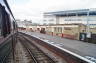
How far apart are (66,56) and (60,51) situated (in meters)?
2.16

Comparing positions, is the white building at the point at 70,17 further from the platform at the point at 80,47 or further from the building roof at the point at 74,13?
the platform at the point at 80,47

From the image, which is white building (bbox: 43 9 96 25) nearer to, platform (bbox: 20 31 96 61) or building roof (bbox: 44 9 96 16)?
building roof (bbox: 44 9 96 16)

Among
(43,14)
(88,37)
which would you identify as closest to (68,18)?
(43,14)

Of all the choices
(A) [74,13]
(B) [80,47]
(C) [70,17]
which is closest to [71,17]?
(C) [70,17]

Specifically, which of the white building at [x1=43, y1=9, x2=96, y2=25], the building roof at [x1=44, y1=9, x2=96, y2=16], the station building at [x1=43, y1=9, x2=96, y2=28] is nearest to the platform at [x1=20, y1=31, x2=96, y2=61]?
the station building at [x1=43, y1=9, x2=96, y2=28]

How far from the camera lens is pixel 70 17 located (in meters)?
82.6

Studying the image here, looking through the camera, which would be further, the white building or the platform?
the white building

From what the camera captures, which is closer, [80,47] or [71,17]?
[80,47]

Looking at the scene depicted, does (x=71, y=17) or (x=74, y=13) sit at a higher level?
(x=74, y=13)

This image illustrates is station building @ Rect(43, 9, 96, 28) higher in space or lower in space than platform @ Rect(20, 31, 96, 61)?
higher

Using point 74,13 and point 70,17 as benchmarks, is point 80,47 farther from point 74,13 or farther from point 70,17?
point 70,17

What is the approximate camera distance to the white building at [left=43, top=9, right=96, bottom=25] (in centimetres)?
7231

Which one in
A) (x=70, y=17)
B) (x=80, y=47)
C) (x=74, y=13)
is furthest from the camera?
(x=70, y=17)

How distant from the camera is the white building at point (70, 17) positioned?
72.3 m
